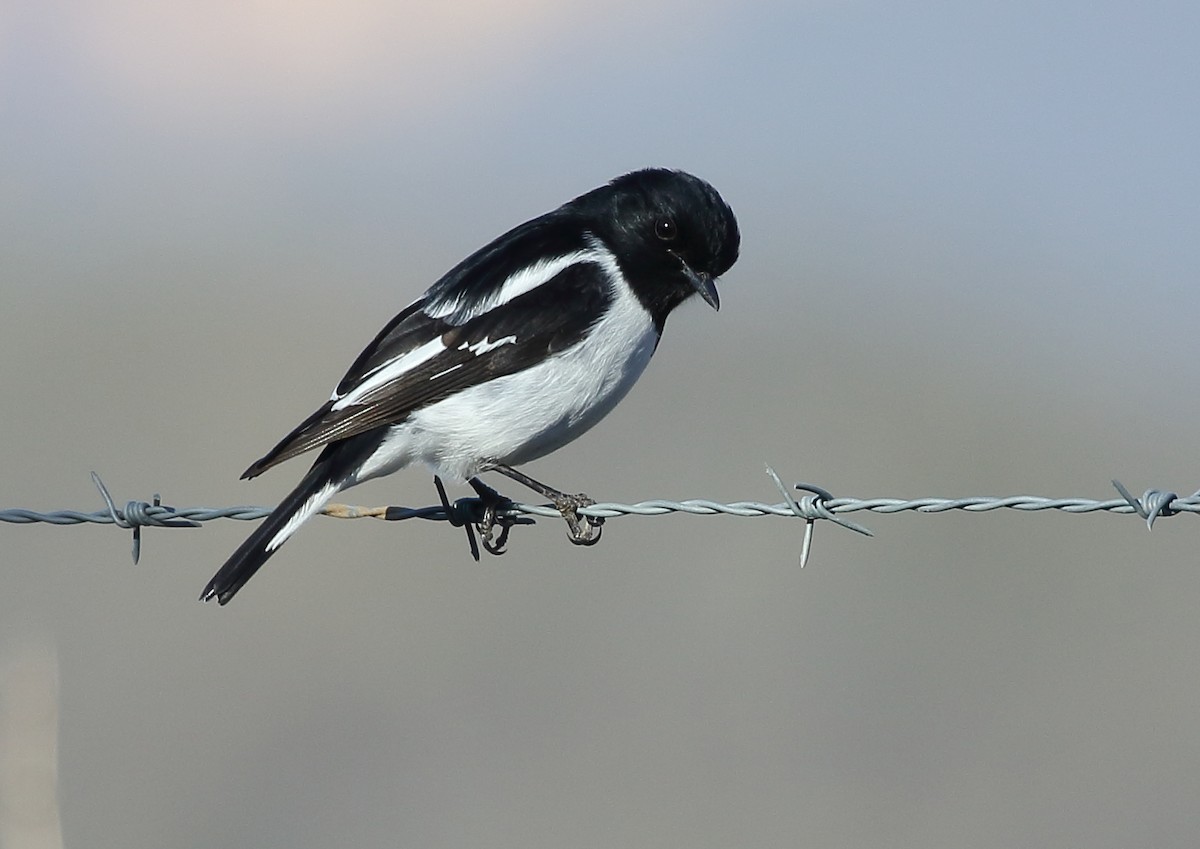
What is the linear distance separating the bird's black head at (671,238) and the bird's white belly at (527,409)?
0.27 meters

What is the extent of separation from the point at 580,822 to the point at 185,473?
23.2 ft

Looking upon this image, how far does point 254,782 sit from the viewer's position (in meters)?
8.66

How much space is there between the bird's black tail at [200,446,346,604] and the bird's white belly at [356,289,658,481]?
0.16m

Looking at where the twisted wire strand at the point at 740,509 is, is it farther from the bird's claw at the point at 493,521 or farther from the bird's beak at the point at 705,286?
the bird's beak at the point at 705,286

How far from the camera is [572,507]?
507cm

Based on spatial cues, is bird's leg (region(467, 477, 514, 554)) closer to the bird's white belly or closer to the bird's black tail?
the bird's white belly

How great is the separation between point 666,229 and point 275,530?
6.07ft

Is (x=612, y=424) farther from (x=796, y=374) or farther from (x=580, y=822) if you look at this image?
(x=580, y=822)

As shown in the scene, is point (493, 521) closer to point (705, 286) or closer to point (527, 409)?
point (527, 409)

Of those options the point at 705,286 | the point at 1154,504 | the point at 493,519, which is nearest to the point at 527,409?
the point at 493,519

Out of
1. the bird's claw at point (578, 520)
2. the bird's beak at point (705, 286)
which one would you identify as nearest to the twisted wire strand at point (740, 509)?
the bird's claw at point (578, 520)

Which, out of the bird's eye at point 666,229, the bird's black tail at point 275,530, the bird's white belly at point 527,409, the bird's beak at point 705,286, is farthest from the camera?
the bird's eye at point 666,229

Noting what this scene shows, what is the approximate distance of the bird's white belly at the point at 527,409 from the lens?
518 cm

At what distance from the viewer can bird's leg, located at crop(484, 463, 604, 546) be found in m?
5.09
